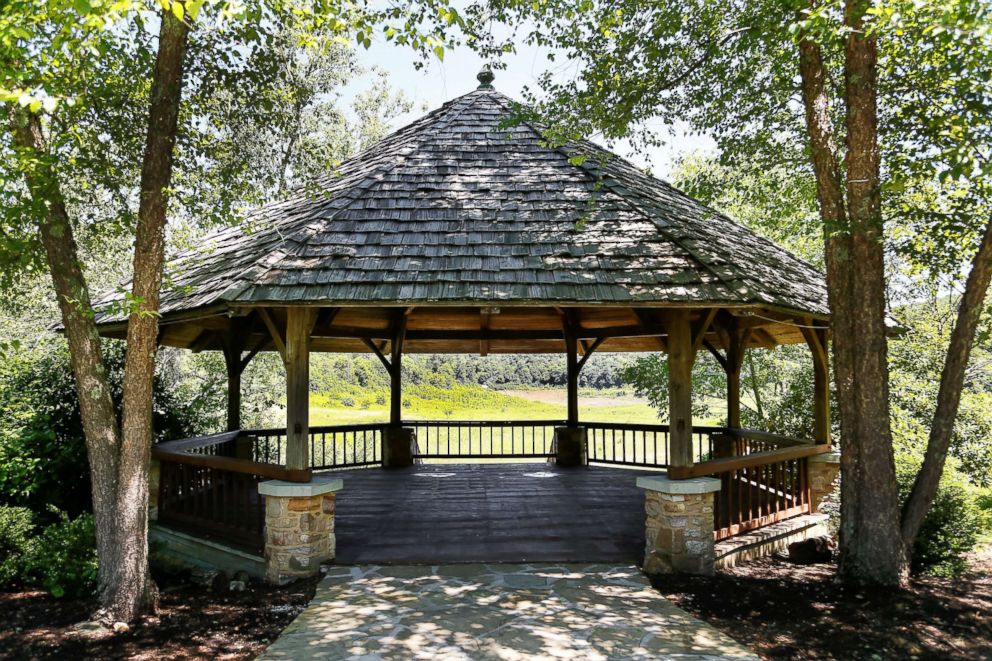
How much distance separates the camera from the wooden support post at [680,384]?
20.9 ft

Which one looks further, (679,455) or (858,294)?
(679,455)

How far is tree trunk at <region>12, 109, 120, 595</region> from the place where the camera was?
516 cm

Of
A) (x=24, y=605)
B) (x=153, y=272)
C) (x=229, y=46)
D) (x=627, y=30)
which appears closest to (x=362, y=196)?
(x=229, y=46)

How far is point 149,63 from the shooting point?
6.25 metres

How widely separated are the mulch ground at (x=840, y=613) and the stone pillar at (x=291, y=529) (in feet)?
10.6

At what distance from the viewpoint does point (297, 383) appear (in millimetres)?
6230

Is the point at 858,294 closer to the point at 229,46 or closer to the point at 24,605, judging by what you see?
the point at 229,46

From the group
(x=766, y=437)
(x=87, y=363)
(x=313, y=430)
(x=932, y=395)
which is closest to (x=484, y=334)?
(x=313, y=430)

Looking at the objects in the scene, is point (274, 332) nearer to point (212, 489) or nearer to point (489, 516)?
point (212, 489)

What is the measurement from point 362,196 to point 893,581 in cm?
634

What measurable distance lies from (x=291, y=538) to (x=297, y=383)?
1448 millimetres

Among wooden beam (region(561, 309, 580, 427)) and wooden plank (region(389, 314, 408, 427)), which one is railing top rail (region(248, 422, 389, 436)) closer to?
wooden plank (region(389, 314, 408, 427))

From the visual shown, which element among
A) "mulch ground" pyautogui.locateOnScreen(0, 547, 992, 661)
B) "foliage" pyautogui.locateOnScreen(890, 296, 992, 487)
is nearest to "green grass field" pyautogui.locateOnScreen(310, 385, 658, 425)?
"foliage" pyautogui.locateOnScreen(890, 296, 992, 487)

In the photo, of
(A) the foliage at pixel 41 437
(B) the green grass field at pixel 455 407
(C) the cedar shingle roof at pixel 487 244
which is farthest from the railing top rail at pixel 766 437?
(B) the green grass field at pixel 455 407
